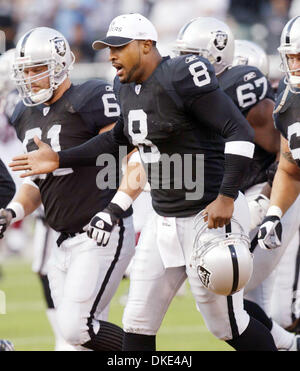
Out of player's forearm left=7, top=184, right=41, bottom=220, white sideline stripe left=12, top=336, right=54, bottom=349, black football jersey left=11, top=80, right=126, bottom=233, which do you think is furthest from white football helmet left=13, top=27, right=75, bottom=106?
white sideline stripe left=12, top=336, right=54, bottom=349

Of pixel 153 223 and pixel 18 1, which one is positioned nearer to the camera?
pixel 153 223

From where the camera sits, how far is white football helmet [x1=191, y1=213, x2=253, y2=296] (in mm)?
3832

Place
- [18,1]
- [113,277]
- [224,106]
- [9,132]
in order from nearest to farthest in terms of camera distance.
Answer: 1. [224,106]
2. [113,277]
3. [9,132]
4. [18,1]

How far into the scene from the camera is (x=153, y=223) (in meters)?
4.16

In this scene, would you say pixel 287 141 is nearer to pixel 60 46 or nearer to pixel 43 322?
pixel 60 46

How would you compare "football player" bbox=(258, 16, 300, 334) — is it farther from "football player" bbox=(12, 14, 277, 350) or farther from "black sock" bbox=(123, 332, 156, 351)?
"black sock" bbox=(123, 332, 156, 351)

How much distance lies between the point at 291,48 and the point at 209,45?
1121mm

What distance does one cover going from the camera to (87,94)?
4.58 metres

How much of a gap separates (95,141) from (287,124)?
2.92 ft

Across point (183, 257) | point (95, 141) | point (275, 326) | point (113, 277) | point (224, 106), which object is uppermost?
point (224, 106)

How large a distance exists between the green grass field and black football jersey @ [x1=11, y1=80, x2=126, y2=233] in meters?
1.47
